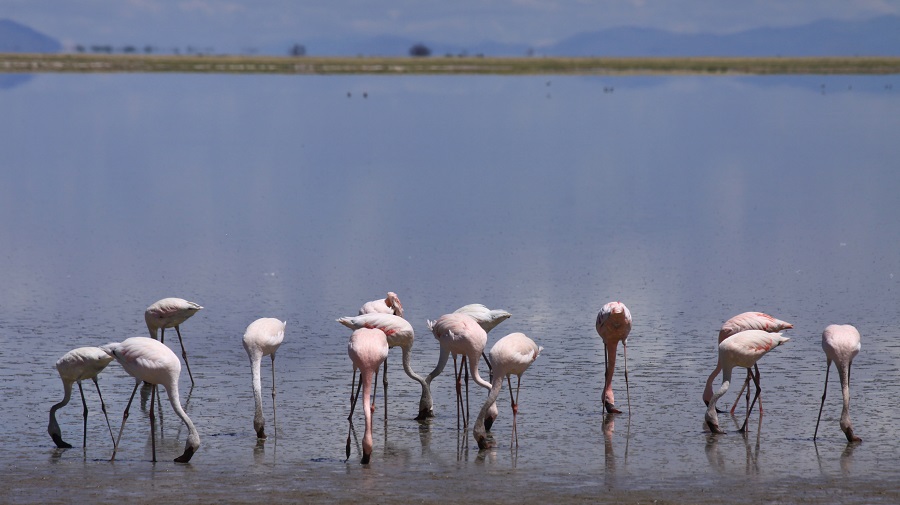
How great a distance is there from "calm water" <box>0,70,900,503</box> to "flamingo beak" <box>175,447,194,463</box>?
0.07 m

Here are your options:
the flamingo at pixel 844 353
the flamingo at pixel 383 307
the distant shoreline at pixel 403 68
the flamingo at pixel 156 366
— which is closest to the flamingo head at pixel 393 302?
the flamingo at pixel 383 307

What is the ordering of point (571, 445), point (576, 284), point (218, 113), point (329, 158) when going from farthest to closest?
1. point (218, 113)
2. point (329, 158)
3. point (576, 284)
4. point (571, 445)

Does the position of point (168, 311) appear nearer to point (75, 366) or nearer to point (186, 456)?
point (75, 366)

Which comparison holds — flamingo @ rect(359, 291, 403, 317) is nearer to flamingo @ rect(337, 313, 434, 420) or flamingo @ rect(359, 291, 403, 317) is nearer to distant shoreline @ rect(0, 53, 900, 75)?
flamingo @ rect(337, 313, 434, 420)

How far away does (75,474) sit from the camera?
7.48m

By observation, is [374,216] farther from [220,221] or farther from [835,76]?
[835,76]

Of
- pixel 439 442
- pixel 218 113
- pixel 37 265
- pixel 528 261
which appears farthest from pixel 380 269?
pixel 218 113

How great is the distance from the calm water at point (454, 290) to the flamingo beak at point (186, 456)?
0.22 feet

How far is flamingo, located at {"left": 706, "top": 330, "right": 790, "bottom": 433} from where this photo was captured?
825 centimetres

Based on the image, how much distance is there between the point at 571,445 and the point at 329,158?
20.2m

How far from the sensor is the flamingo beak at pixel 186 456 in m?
7.69

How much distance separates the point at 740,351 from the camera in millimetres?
8234

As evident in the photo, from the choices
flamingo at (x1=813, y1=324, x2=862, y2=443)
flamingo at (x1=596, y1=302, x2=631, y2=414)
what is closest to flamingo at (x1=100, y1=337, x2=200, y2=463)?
flamingo at (x1=596, y1=302, x2=631, y2=414)

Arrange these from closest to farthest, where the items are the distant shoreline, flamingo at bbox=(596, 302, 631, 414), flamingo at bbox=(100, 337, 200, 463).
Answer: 1. flamingo at bbox=(100, 337, 200, 463)
2. flamingo at bbox=(596, 302, 631, 414)
3. the distant shoreline
